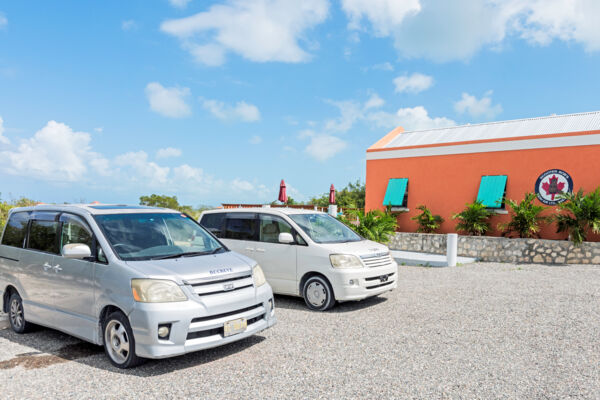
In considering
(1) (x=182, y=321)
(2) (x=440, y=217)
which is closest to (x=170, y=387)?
(1) (x=182, y=321)

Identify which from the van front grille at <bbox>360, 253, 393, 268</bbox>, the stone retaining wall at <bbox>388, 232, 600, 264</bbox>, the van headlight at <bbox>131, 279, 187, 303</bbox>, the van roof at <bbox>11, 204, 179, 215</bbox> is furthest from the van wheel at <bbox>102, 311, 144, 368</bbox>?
the stone retaining wall at <bbox>388, 232, 600, 264</bbox>

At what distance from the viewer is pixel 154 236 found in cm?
539

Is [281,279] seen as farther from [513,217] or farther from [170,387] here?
[513,217]

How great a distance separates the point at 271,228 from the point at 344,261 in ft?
5.17

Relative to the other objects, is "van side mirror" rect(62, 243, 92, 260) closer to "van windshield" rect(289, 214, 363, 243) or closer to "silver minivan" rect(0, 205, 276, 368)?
"silver minivan" rect(0, 205, 276, 368)

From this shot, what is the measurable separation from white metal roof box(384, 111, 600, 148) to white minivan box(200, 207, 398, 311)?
34.1 ft

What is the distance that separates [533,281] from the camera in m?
10.3

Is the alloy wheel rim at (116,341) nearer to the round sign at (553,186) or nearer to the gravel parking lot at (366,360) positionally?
the gravel parking lot at (366,360)

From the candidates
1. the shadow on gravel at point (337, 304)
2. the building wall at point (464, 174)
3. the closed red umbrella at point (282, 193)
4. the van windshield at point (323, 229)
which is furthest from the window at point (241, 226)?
the building wall at point (464, 174)

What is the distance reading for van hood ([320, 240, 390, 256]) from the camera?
284 inches

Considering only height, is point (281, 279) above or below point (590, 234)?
below

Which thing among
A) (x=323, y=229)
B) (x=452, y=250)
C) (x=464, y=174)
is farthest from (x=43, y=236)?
(x=464, y=174)

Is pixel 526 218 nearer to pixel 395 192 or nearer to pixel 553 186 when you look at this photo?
pixel 553 186

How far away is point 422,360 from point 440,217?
41.2ft
